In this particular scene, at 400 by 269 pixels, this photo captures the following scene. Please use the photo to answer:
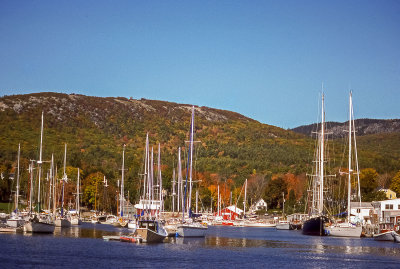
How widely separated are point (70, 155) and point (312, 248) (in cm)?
10903

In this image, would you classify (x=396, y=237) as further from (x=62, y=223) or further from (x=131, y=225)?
(x=62, y=223)

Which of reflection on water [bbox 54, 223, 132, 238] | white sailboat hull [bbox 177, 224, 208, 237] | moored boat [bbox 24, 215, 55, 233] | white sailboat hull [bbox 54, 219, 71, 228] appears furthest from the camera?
white sailboat hull [bbox 54, 219, 71, 228]

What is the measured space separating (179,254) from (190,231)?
16.1m

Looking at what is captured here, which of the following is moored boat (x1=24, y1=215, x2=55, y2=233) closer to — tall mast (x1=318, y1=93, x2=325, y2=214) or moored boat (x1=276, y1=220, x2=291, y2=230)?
tall mast (x1=318, y1=93, x2=325, y2=214)

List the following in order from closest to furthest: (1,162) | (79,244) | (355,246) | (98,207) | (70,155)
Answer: (79,244), (355,246), (98,207), (1,162), (70,155)

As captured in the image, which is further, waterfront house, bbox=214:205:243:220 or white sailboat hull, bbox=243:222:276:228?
waterfront house, bbox=214:205:243:220

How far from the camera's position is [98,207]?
5354 inches

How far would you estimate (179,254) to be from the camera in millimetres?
53000

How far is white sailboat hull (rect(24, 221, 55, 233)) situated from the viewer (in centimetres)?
6962

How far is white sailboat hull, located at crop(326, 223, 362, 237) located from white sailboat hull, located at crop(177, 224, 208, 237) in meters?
19.9

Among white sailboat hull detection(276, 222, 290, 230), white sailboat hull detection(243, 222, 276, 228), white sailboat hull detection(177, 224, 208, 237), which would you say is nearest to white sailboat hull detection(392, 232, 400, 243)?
white sailboat hull detection(177, 224, 208, 237)

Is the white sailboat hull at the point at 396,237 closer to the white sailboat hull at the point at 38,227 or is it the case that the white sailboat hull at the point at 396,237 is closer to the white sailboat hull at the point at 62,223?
the white sailboat hull at the point at 38,227

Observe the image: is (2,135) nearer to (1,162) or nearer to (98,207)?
(1,162)

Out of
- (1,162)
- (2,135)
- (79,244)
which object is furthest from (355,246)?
(2,135)
